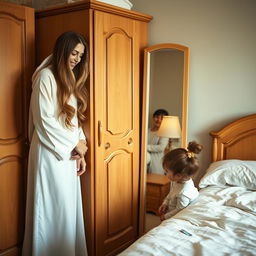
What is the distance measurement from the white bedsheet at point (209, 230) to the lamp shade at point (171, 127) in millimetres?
693

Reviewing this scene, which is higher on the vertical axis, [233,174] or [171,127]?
[171,127]

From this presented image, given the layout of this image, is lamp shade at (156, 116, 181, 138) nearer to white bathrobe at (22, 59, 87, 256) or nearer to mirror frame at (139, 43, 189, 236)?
mirror frame at (139, 43, 189, 236)

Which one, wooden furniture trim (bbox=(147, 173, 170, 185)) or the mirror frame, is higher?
the mirror frame

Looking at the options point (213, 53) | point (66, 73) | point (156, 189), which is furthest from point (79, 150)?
point (213, 53)

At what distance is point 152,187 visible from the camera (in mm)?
2756

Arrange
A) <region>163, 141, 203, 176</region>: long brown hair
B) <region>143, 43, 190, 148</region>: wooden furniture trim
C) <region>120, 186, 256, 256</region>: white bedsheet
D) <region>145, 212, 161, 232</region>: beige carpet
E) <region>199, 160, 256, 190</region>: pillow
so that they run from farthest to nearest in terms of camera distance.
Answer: <region>145, 212, 161, 232</region>: beige carpet
<region>143, 43, 190, 148</region>: wooden furniture trim
<region>199, 160, 256, 190</region>: pillow
<region>163, 141, 203, 176</region>: long brown hair
<region>120, 186, 256, 256</region>: white bedsheet

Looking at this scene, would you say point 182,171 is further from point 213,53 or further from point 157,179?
point 213,53

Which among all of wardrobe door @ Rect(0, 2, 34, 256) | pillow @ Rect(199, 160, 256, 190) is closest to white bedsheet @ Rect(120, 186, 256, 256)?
pillow @ Rect(199, 160, 256, 190)

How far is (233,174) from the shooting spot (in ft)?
7.26

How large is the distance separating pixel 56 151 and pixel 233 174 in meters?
1.23

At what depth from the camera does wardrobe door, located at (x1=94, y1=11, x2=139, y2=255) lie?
230 cm

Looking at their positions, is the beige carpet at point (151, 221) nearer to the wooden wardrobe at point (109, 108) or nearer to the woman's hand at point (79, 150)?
the wooden wardrobe at point (109, 108)

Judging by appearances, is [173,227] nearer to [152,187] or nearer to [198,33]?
[152,187]

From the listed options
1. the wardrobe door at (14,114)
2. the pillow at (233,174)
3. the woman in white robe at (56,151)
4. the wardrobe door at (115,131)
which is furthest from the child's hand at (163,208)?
the wardrobe door at (14,114)
